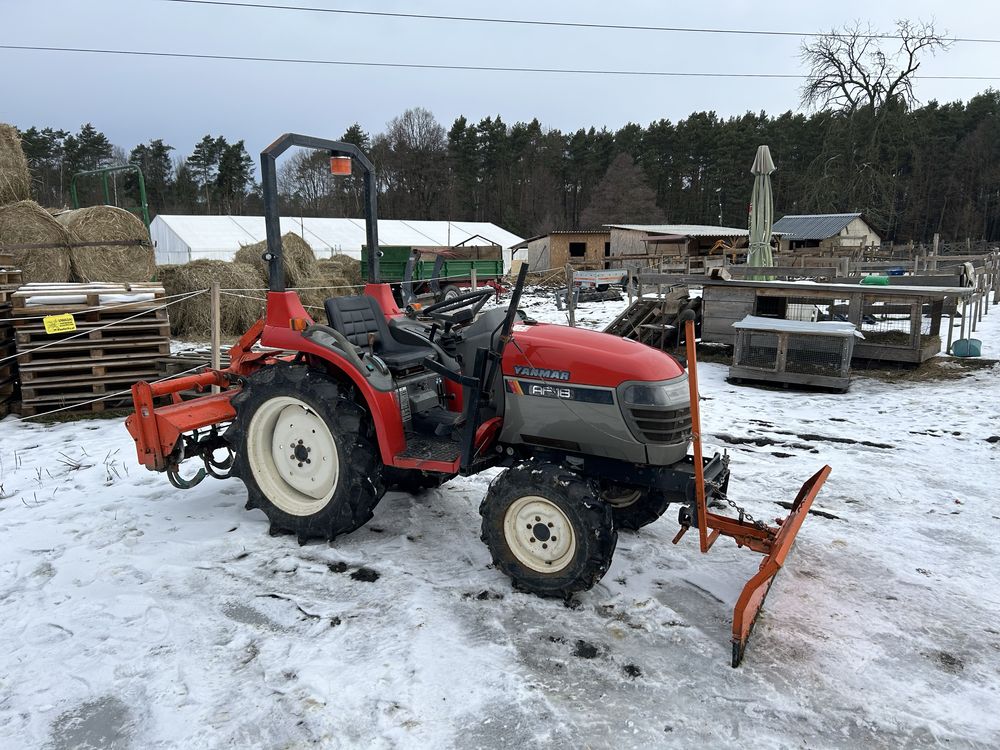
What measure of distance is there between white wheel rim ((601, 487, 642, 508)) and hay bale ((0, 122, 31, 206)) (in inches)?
388

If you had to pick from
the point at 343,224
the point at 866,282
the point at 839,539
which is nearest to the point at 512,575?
the point at 839,539

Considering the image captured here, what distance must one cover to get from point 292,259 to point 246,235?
16318 millimetres

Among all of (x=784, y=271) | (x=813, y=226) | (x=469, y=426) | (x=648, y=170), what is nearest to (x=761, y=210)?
(x=784, y=271)

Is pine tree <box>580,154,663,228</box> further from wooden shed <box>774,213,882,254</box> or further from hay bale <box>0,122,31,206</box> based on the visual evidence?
hay bale <box>0,122,31,206</box>

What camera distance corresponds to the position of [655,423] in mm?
2791

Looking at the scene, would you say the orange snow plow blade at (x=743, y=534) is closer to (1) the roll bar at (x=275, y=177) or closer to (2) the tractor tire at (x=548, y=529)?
(2) the tractor tire at (x=548, y=529)

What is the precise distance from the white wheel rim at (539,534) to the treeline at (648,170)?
3367 cm

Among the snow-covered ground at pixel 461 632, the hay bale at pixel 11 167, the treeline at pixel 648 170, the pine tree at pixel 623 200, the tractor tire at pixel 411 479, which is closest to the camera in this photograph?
the snow-covered ground at pixel 461 632

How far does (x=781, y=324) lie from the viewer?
7809 millimetres

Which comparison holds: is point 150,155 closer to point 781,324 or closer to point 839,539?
point 781,324

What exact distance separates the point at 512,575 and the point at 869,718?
147 cm

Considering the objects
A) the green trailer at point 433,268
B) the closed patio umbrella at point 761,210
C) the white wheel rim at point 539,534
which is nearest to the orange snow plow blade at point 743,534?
the white wheel rim at point 539,534

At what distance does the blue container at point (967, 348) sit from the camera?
877cm

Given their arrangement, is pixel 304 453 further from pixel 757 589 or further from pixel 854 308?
pixel 854 308
